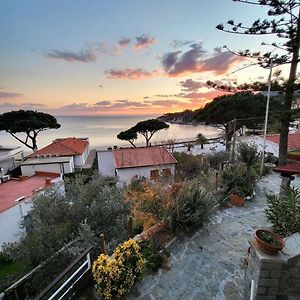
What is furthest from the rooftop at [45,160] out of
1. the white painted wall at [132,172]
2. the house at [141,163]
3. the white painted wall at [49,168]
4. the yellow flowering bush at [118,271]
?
the yellow flowering bush at [118,271]

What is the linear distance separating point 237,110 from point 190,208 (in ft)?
50.5

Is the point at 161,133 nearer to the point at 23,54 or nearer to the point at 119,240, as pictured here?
the point at 23,54

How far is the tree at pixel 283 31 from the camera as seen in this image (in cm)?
700

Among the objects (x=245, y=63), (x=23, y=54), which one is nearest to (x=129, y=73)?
(x=23, y=54)

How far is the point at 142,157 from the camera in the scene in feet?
54.5

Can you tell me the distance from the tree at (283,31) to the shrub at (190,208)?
4721mm

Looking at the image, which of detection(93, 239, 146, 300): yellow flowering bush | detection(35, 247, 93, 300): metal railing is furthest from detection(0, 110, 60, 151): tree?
detection(93, 239, 146, 300): yellow flowering bush

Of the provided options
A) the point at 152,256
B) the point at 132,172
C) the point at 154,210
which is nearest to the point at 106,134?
the point at 132,172

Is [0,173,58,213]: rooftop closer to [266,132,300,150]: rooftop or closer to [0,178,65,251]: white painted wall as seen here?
[0,178,65,251]: white painted wall

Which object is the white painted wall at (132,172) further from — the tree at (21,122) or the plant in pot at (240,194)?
the tree at (21,122)

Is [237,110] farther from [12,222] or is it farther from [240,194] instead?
[12,222]

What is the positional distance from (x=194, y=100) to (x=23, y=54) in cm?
1530

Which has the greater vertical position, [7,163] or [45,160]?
[45,160]

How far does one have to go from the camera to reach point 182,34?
9242mm
